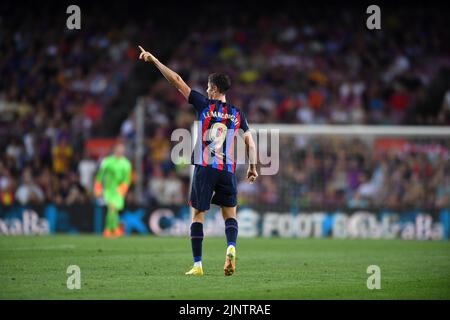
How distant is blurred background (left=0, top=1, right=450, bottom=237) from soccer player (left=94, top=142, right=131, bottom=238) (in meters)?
2.19

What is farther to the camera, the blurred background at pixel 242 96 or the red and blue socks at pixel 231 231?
the blurred background at pixel 242 96

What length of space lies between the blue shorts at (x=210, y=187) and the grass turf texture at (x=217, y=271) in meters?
0.91

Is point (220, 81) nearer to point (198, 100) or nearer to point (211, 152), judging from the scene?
point (198, 100)

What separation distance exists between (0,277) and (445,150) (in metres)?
16.1

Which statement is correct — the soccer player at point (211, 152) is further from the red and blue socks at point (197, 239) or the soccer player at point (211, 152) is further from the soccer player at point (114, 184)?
the soccer player at point (114, 184)

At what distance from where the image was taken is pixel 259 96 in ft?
93.8

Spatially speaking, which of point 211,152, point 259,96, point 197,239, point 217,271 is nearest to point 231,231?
point 197,239

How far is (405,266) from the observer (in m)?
13.3

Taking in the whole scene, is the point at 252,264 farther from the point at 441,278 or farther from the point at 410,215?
the point at 410,215

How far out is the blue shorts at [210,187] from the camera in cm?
1120

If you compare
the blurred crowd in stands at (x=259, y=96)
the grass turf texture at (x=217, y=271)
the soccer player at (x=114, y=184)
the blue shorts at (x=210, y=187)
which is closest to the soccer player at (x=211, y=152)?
the blue shorts at (x=210, y=187)

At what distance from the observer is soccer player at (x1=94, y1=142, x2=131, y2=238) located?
70.4 ft

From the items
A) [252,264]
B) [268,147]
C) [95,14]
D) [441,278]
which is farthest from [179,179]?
[441,278]

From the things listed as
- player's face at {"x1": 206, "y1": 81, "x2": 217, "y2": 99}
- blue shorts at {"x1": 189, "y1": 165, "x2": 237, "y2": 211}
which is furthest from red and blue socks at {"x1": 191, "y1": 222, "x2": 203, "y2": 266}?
player's face at {"x1": 206, "y1": 81, "x2": 217, "y2": 99}
